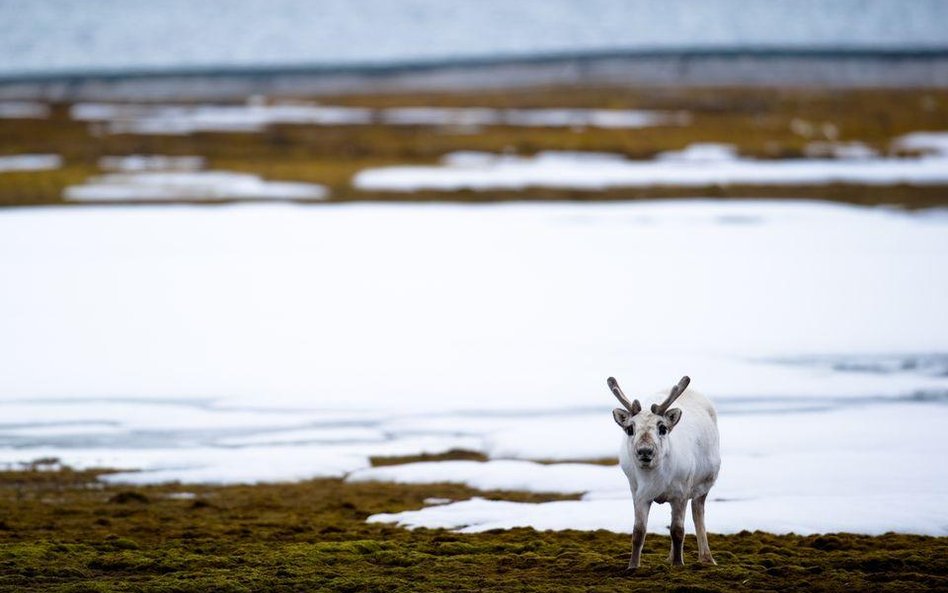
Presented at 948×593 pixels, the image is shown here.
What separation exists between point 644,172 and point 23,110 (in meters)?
22.4

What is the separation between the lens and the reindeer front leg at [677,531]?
22.9ft

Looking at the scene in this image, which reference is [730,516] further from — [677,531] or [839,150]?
[839,150]

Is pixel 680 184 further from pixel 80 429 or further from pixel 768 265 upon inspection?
pixel 80 429

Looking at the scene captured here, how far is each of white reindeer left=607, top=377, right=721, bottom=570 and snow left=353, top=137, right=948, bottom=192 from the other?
77.3 ft

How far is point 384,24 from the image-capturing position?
43219mm

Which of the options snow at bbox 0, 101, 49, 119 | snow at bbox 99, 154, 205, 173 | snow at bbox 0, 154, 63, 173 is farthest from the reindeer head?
snow at bbox 0, 101, 49, 119

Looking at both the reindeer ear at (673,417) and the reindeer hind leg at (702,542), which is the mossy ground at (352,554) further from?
the reindeer ear at (673,417)

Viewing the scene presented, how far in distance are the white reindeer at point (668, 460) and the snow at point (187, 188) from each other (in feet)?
74.1

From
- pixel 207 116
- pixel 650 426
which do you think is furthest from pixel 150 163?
pixel 650 426

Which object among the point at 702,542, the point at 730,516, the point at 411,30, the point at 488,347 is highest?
the point at 411,30

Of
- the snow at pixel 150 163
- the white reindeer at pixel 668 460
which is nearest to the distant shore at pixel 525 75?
the snow at pixel 150 163

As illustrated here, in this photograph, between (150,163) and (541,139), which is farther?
(541,139)

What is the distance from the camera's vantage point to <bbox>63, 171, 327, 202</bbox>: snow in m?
29.0

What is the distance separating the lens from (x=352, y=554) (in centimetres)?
771
